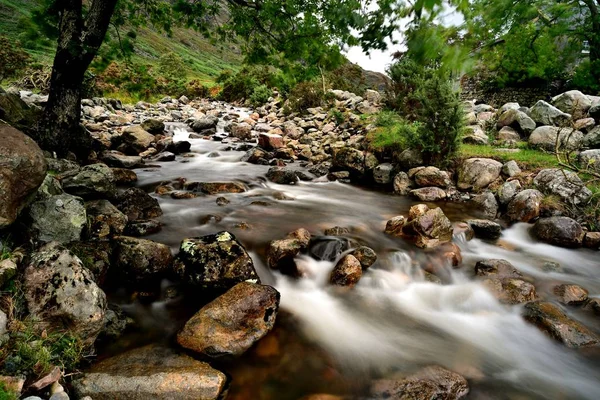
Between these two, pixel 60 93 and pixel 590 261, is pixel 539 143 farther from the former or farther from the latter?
pixel 60 93

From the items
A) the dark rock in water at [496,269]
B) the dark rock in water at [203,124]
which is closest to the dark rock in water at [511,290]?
the dark rock in water at [496,269]

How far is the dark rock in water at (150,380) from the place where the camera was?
8.35 ft

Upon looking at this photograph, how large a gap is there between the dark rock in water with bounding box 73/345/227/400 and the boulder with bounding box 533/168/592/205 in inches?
308

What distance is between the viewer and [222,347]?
3260mm

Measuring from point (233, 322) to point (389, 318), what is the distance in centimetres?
223

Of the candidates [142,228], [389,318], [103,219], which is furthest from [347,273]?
[103,219]

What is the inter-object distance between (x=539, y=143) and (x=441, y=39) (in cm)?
1175

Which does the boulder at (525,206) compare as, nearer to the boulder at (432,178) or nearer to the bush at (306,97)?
the boulder at (432,178)

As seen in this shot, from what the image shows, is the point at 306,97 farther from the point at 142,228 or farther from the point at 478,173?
the point at 142,228

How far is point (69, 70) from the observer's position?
684cm

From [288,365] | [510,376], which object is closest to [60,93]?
[288,365]

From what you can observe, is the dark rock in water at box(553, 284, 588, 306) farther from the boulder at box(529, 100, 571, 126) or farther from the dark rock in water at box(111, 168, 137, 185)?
the dark rock in water at box(111, 168, 137, 185)

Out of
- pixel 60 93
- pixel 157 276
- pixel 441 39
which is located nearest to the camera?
pixel 441 39

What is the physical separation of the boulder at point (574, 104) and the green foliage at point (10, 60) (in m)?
22.5
